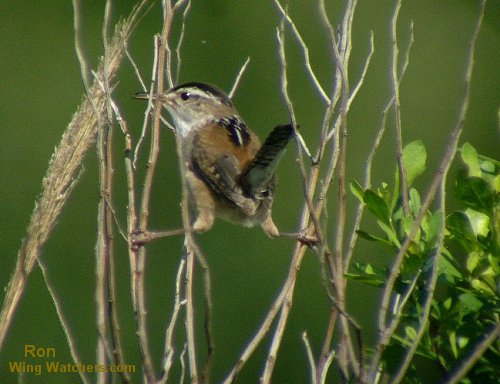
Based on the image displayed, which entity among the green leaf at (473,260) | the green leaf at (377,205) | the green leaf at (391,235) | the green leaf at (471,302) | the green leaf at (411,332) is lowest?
the green leaf at (411,332)

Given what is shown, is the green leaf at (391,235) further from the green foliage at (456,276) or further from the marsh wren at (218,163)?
the marsh wren at (218,163)

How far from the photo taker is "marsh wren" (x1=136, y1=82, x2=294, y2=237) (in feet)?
13.0

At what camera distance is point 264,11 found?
23.0ft

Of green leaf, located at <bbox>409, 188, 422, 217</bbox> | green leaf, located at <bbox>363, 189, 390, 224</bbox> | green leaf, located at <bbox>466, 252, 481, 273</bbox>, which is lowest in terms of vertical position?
green leaf, located at <bbox>466, 252, 481, 273</bbox>

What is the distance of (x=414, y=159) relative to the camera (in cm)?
263

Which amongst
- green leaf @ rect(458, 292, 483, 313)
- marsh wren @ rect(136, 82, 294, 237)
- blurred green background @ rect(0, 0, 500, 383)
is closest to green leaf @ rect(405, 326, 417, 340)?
green leaf @ rect(458, 292, 483, 313)

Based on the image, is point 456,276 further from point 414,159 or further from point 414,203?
point 414,159

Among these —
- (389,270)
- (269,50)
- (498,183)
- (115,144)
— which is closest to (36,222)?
(389,270)

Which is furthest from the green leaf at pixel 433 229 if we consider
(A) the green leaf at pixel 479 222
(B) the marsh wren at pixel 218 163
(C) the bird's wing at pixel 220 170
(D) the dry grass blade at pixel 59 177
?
(C) the bird's wing at pixel 220 170

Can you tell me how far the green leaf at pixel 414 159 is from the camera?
262 cm

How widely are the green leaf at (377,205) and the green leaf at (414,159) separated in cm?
18

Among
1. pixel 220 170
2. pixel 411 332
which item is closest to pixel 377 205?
pixel 411 332

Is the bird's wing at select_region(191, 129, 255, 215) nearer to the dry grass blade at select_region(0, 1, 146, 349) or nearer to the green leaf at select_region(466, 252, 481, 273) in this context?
the dry grass blade at select_region(0, 1, 146, 349)

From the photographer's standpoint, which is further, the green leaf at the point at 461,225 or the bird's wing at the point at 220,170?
the bird's wing at the point at 220,170
